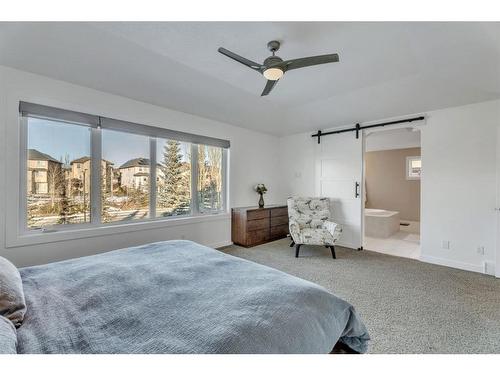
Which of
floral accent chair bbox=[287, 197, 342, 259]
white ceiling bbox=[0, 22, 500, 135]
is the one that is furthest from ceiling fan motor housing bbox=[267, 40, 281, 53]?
floral accent chair bbox=[287, 197, 342, 259]

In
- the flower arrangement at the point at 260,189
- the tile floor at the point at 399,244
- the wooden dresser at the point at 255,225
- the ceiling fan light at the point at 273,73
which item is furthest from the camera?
the flower arrangement at the point at 260,189

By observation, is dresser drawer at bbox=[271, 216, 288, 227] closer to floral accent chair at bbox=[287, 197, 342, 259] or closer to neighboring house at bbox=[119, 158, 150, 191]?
floral accent chair at bbox=[287, 197, 342, 259]

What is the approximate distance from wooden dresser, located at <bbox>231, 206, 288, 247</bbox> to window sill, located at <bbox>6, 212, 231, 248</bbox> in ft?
1.98

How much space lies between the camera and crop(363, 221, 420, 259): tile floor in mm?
4061

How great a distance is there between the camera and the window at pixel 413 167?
20.5 ft

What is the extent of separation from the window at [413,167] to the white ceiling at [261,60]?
3.17m

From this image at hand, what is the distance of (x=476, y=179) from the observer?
3.25 meters

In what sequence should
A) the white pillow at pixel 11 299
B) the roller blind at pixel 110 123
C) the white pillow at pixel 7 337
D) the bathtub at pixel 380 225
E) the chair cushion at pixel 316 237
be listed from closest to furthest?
the white pillow at pixel 7 337 < the white pillow at pixel 11 299 < the roller blind at pixel 110 123 < the chair cushion at pixel 316 237 < the bathtub at pixel 380 225

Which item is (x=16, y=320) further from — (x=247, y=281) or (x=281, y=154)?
(x=281, y=154)

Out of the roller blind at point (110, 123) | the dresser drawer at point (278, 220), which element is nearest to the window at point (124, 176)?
the roller blind at point (110, 123)

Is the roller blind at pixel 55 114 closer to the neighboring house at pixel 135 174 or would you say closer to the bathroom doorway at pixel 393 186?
the neighboring house at pixel 135 174

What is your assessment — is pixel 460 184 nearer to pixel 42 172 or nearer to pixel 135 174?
pixel 135 174

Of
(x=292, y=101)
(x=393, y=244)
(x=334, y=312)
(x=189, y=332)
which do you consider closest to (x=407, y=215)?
(x=393, y=244)
